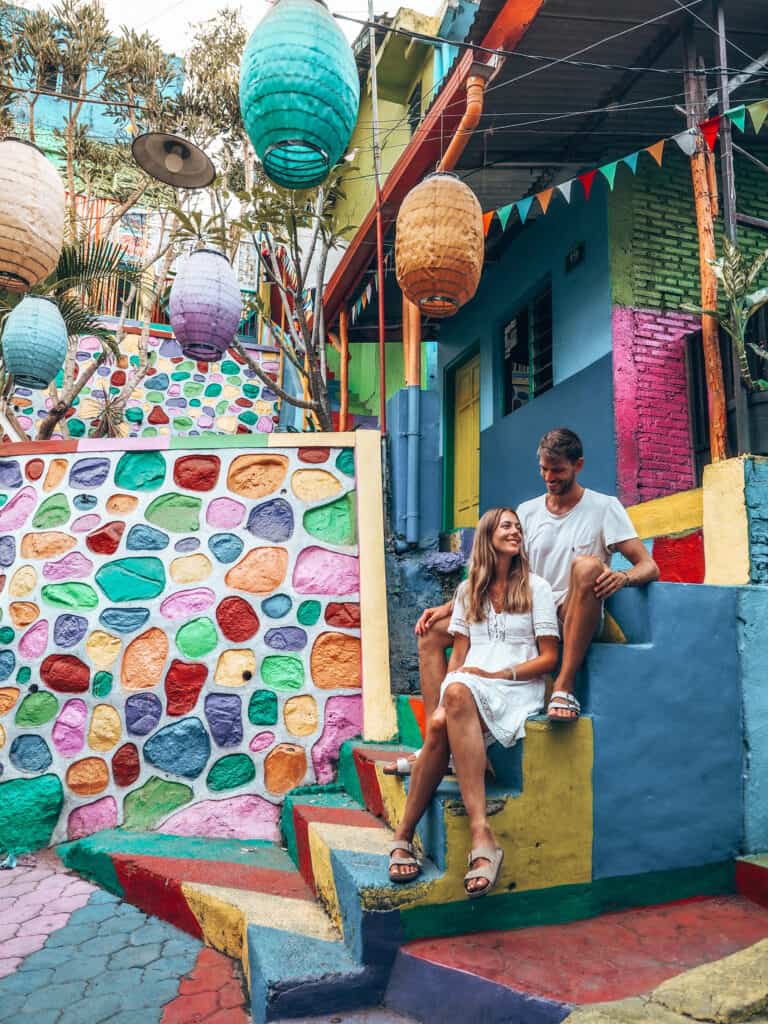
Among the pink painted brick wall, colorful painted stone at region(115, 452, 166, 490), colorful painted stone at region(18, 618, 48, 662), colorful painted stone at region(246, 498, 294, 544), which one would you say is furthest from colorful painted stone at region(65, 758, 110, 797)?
the pink painted brick wall

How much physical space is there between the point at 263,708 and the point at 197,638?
0.57 metres

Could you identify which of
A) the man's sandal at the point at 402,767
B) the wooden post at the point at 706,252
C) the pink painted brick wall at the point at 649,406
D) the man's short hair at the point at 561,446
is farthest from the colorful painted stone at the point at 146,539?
the wooden post at the point at 706,252

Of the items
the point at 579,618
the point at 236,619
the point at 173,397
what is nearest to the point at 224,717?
the point at 236,619

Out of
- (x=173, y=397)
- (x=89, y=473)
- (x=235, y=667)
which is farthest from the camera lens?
(x=173, y=397)

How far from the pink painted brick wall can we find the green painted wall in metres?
0.20

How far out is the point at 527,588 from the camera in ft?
9.66

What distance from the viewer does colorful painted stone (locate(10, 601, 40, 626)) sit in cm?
447

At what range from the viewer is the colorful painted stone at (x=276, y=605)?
4523 mm

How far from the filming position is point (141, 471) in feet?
15.9

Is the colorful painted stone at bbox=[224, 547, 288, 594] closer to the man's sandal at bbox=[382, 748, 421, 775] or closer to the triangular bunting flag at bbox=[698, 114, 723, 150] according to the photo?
the man's sandal at bbox=[382, 748, 421, 775]

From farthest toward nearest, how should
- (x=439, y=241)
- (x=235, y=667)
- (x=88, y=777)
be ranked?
(x=235, y=667), (x=88, y=777), (x=439, y=241)

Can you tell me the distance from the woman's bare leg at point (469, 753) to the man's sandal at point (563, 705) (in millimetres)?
284

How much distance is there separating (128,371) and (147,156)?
21.3ft

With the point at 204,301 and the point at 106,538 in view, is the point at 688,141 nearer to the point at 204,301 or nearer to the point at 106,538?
the point at 204,301
